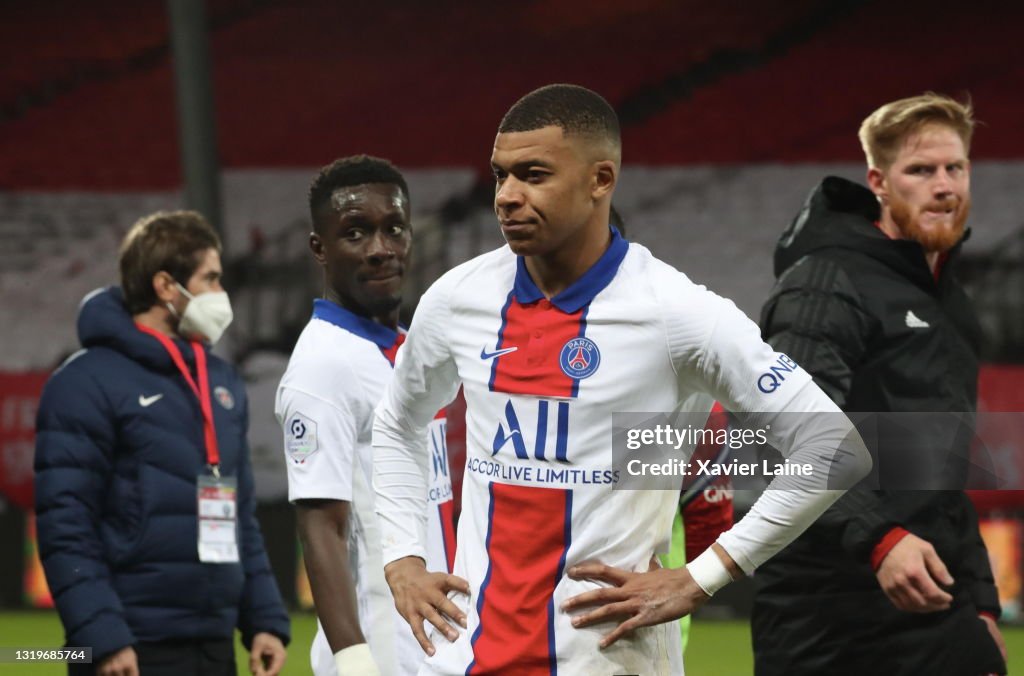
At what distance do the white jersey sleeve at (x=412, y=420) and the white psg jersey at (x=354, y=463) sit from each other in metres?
0.41

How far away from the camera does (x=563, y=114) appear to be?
85.2 inches

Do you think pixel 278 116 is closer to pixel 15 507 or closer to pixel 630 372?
pixel 15 507

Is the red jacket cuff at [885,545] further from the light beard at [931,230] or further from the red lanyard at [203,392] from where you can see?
the red lanyard at [203,392]

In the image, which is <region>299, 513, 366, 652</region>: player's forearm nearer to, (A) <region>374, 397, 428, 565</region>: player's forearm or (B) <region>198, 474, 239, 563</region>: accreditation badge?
(A) <region>374, 397, 428, 565</region>: player's forearm

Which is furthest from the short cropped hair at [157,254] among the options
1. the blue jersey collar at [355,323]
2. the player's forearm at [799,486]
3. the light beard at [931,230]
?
the player's forearm at [799,486]

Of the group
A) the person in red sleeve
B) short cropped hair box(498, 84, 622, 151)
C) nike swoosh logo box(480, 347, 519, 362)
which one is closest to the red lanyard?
the person in red sleeve

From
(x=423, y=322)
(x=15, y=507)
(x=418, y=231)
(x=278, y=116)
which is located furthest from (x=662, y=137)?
(x=423, y=322)

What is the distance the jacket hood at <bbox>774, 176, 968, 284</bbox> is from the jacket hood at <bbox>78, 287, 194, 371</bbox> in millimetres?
1566

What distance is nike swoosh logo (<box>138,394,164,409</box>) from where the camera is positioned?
346 centimetres

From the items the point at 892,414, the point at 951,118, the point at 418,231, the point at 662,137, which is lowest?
the point at 892,414

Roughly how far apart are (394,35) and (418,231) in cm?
262

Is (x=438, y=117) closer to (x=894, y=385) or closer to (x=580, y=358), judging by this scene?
(x=894, y=385)

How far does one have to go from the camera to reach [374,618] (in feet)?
9.55

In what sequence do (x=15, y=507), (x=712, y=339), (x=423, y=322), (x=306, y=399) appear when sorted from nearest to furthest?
(x=712, y=339), (x=423, y=322), (x=306, y=399), (x=15, y=507)
